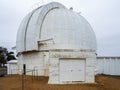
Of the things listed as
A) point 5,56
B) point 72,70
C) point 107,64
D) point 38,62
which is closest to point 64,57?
point 72,70

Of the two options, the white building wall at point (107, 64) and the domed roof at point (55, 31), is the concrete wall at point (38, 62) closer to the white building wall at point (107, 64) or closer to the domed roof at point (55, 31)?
the domed roof at point (55, 31)

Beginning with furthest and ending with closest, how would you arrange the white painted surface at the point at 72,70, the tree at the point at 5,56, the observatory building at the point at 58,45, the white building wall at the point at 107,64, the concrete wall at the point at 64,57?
1. the tree at the point at 5,56
2. the white building wall at the point at 107,64
3. the observatory building at the point at 58,45
4. the white painted surface at the point at 72,70
5. the concrete wall at the point at 64,57

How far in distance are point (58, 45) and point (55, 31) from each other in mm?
1483

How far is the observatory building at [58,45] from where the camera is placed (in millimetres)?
23891

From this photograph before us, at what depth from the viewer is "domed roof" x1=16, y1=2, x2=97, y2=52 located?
90.1ft

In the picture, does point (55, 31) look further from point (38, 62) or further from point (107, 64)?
point (107, 64)

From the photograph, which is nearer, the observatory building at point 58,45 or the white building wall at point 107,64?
the observatory building at point 58,45

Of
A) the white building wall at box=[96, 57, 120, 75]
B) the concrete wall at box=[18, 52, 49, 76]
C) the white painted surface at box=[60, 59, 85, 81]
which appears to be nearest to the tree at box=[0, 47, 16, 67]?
the white building wall at box=[96, 57, 120, 75]

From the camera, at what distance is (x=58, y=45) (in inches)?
1073

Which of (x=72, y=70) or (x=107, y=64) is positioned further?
(x=107, y=64)

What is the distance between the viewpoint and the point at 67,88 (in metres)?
20.6

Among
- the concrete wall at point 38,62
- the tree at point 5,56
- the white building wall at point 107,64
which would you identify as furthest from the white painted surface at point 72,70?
the tree at point 5,56

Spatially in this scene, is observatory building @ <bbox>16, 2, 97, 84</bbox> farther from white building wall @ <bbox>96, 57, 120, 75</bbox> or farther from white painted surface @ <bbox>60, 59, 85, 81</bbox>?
white building wall @ <bbox>96, 57, 120, 75</bbox>

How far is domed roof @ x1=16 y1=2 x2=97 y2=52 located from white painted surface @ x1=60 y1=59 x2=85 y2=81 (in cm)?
305
